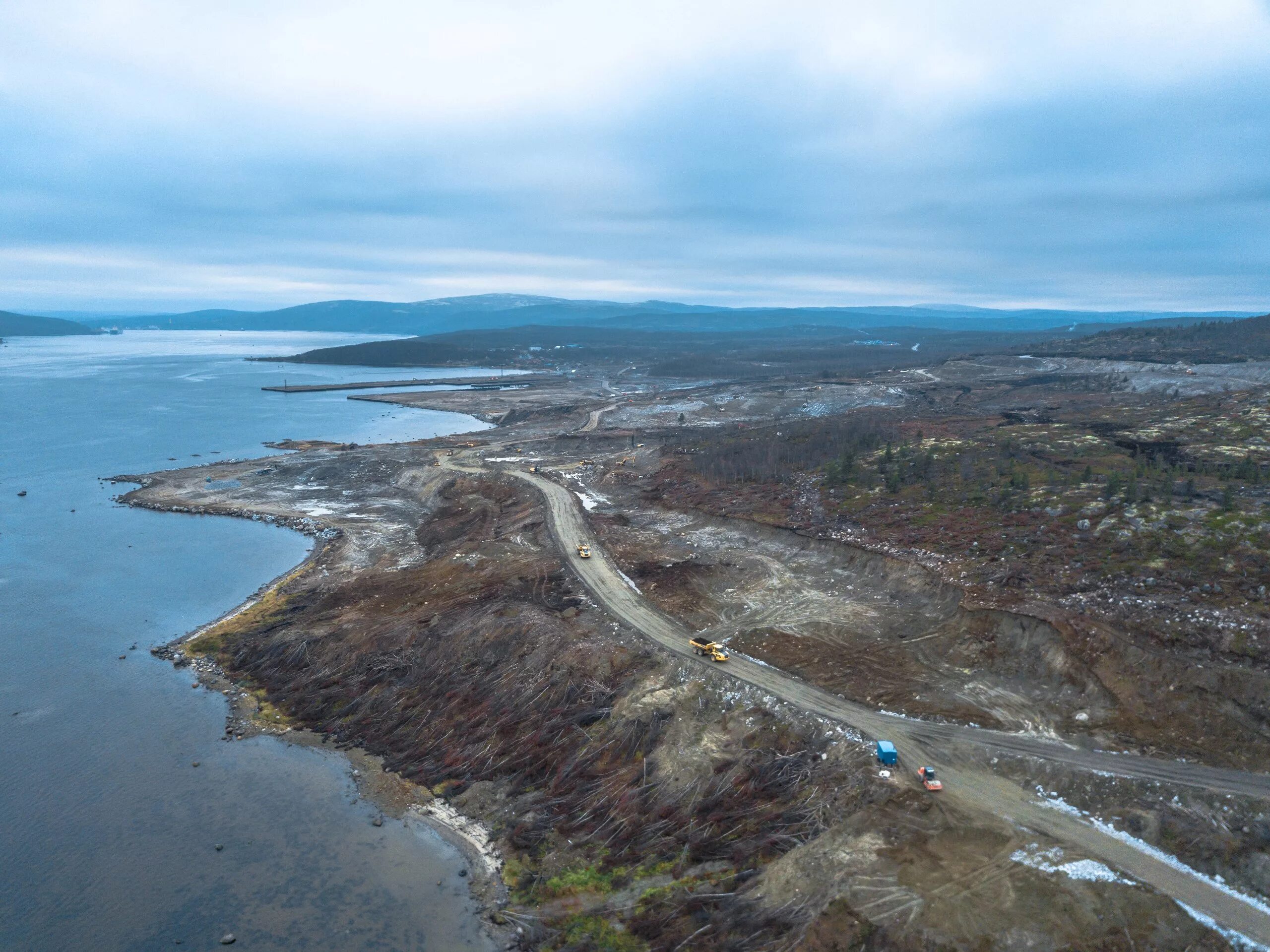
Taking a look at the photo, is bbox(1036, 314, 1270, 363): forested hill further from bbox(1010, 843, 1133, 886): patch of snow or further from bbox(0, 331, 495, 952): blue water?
bbox(0, 331, 495, 952): blue water

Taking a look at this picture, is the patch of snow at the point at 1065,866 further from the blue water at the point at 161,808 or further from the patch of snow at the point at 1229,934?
the blue water at the point at 161,808

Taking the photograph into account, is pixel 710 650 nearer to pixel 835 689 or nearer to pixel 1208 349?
pixel 835 689

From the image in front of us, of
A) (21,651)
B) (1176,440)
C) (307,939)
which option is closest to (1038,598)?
(307,939)

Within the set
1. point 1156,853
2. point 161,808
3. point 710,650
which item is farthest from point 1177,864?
point 161,808

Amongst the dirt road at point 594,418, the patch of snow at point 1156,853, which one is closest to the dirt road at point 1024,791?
the patch of snow at point 1156,853

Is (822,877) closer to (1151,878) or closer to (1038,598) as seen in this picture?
(1151,878)

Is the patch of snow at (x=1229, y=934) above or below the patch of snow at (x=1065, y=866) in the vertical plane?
below


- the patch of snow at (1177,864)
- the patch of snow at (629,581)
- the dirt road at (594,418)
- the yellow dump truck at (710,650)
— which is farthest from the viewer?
the dirt road at (594,418)

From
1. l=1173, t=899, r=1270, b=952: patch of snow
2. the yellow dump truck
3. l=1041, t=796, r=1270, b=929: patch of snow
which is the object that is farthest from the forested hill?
l=1173, t=899, r=1270, b=952: patch of snow
